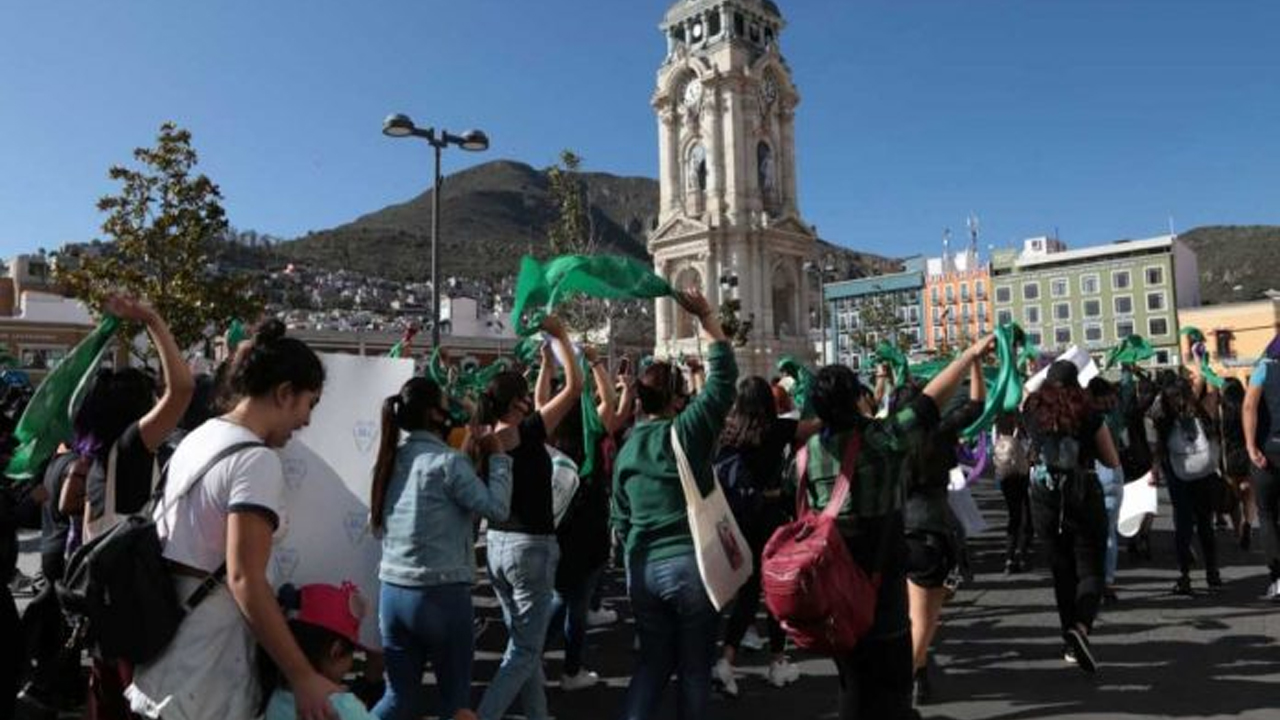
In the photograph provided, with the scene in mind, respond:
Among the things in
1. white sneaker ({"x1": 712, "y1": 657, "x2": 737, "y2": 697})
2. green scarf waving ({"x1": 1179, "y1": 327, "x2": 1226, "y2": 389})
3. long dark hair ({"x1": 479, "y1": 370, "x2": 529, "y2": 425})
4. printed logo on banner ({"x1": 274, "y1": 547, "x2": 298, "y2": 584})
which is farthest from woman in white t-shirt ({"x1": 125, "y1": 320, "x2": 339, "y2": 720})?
green scarf waving ({"x1": 1179, "y1": 327, "x2": 1226, "y2": 389})

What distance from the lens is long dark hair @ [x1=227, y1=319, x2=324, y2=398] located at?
278cm

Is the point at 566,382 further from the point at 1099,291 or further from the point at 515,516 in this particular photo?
the point at 1099,291

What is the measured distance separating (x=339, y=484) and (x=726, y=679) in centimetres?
309

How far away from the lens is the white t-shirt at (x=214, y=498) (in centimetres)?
259

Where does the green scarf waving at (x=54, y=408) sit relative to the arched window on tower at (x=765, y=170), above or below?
below

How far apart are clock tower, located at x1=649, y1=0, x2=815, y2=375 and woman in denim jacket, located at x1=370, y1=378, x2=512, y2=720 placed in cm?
5690

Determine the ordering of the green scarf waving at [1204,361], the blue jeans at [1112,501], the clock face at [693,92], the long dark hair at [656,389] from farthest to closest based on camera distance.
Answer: the clock face at [693,92], the green scarf waving at [1204,361], the blue jeans at [1112,501], the long dark hair at [656,389]

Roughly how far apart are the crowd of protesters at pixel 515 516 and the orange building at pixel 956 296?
9540 cm

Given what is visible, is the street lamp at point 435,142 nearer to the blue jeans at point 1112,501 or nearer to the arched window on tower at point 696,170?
the blue jeans at point 1112,501

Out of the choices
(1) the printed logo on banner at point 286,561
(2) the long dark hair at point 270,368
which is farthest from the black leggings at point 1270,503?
(2) the long dark hair at point 270,368

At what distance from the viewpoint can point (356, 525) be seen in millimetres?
4258

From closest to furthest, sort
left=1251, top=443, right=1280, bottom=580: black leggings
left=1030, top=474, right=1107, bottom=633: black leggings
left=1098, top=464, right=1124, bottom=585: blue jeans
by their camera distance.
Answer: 1. left=1030, top=474, right=1107, bottom=633: black leggings
2. left=1251, top=443, right=1280, bottom=580: black leggings
3. left=1098, top=464, right=1124, bottom=585: blue jeans

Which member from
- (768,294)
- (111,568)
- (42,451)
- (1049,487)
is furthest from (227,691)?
(768,294)

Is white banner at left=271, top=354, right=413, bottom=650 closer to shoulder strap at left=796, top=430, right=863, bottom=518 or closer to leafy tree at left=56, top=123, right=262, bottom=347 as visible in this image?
shoulder strap at left=796, top=430, right=863, bottom=518
